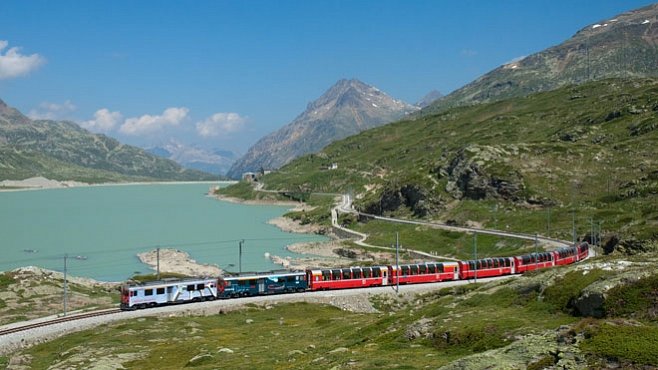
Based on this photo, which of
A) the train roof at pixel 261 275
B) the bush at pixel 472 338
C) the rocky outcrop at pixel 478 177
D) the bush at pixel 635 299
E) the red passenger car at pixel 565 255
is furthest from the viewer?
the rocky outcrop at pixel 478 177

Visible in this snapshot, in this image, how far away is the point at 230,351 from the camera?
143 feet

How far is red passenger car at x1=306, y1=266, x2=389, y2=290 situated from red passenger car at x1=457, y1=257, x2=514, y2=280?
39.4 feet

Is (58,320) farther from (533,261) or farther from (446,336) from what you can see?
(533,261)

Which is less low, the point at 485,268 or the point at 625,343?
the point at 625,343

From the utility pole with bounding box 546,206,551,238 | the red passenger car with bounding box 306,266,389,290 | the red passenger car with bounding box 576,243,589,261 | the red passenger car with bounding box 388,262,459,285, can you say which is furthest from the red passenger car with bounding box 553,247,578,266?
the utility pole with bounding box 546,206,551,238

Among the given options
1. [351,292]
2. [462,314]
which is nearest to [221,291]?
[351,292]

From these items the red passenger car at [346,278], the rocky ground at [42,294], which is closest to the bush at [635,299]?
the red passenger car at [346,278]

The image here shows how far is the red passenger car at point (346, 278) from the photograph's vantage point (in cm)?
→ 7662

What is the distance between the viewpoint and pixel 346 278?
7775 centimetres

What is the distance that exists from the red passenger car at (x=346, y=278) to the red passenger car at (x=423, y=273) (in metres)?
1.68

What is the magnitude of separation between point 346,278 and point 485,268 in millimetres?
21032

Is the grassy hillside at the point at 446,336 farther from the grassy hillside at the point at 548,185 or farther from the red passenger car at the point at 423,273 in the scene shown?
the grassy hillside at the point at 548,185

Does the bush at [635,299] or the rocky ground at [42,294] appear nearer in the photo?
the bush at [635,299]

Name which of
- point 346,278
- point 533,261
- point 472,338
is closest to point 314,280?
point 346,278
